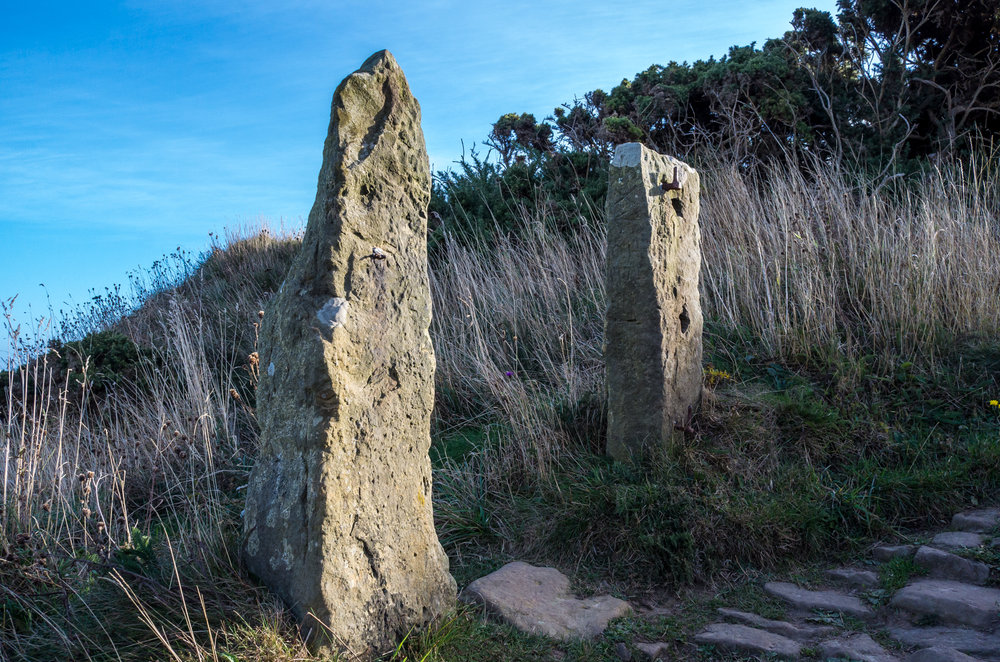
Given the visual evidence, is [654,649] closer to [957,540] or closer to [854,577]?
[854,577]

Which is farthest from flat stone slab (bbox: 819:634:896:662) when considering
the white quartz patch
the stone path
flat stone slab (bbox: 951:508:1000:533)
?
the white quartz patch

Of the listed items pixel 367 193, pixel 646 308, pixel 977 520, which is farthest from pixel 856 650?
pixel 367 193

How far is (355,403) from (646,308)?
2.52m

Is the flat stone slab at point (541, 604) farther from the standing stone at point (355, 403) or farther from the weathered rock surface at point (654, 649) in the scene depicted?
the standing stone at point (355, 403)

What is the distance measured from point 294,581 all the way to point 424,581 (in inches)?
23.2

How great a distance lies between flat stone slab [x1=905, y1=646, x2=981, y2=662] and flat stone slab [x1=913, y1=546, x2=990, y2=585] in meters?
0.92

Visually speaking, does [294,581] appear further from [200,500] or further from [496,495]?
[200,500]

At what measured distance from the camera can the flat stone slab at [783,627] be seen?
376 cm

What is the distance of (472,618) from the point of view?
3.53 meters

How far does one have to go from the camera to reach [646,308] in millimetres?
4941

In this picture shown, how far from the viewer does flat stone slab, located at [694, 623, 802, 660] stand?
3.57 meters

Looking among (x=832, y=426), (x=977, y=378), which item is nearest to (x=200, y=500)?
(x=832, y=426)

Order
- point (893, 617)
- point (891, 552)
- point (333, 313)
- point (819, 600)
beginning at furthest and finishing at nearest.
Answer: point (891, 552), point (819, 600), point (893, 617), point (333, 313)

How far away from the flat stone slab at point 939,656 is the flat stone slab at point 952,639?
0.13 meters
